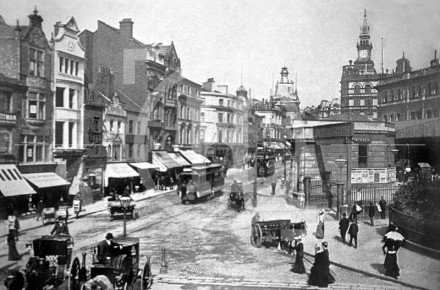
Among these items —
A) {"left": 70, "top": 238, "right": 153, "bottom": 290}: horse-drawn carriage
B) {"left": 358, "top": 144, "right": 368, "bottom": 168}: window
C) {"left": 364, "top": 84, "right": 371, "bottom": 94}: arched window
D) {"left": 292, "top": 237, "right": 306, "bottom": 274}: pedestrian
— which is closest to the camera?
{"left": 70, "top": 238, "right": 153, "bottom": 290}: horse-drawn carriage

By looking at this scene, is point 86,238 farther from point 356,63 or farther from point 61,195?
point 356,63

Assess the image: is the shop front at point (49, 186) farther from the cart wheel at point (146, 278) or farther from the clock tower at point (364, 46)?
the clock tower at point (364, 46)

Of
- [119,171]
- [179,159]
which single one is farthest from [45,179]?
[179,159]

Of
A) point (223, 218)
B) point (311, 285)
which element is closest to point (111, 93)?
point (223, 218)

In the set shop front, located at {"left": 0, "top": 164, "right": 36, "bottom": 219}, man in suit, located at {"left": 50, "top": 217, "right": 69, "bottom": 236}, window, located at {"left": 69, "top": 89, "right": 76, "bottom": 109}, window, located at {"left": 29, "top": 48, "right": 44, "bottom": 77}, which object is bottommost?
man in suit, located at {"left": 50, "top": 217, "right": 69, "bottom": 236}

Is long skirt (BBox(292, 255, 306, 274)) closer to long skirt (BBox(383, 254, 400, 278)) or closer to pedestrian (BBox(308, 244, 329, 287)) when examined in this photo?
pedestrian (BBox(308, 244, 329, 287))

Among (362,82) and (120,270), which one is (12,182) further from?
(362,82)

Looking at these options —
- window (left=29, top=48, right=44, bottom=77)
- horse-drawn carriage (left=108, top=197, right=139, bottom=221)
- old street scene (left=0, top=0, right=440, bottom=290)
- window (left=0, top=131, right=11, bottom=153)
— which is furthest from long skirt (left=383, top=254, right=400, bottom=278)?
window (left=29, top=48, right=44, bottom=77)
